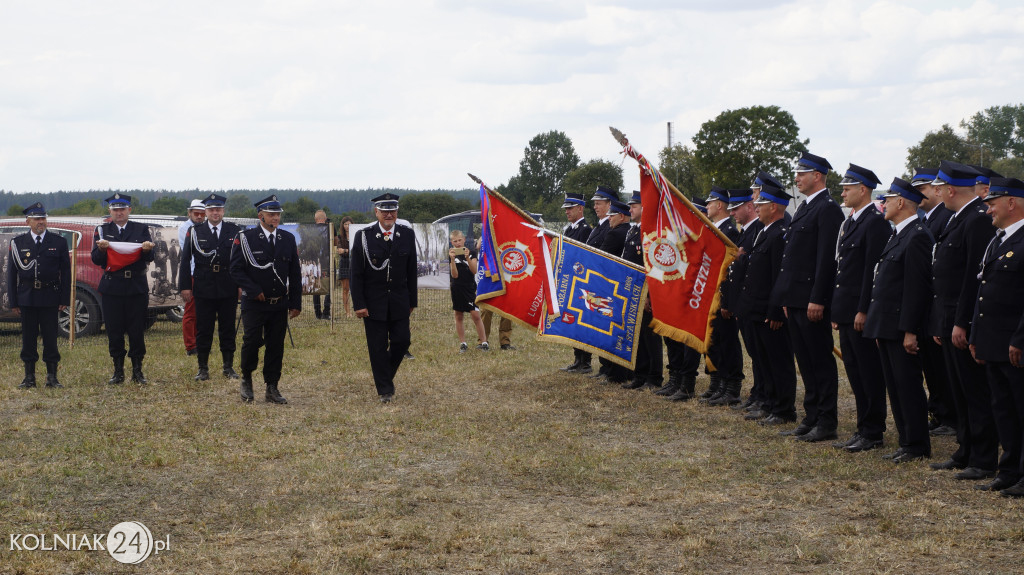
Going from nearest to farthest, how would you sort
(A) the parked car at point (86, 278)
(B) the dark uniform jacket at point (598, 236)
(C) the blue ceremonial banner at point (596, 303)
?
(C) the blue ceremonial banner at point (596, 303) < (B) the dark uniform jacket at point (598, 236) < (A) the parked car at point (86, 278)

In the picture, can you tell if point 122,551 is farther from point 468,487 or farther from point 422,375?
point 422,375

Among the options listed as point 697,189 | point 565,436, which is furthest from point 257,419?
point 697,189

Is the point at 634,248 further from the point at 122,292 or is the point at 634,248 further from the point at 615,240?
the point at 122,292

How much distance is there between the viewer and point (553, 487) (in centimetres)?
657

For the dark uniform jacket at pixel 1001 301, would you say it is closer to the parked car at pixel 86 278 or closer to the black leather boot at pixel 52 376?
the black leather boot at pixel 52 376

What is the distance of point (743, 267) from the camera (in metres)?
9.14

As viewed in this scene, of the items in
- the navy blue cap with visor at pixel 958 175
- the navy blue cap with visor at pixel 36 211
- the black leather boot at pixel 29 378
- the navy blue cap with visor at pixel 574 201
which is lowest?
the black leather boot at pixel 29 378

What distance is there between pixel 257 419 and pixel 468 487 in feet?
10.9

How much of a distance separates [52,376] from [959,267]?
31.3 ft

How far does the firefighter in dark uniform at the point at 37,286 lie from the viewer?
1100cm

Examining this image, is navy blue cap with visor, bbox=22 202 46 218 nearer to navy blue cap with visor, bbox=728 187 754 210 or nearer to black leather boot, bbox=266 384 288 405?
black leather boot, bbox=266 384 288 405

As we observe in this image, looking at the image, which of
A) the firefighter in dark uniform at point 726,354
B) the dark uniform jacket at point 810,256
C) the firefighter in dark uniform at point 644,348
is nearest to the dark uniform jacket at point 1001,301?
the dark uniform jacket at point 810,256

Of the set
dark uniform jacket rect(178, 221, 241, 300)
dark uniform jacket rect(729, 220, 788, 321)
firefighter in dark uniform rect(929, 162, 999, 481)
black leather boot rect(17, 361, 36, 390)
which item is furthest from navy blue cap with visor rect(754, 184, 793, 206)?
black leather boot rect(17, 361, 36, 390)

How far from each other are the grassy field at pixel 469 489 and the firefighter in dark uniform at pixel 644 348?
0.41 m
